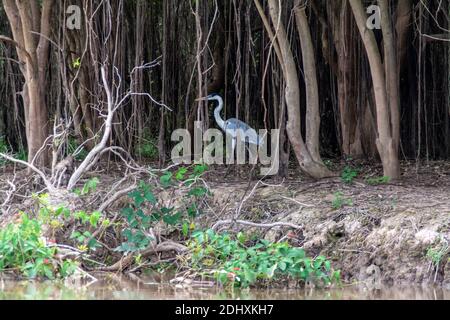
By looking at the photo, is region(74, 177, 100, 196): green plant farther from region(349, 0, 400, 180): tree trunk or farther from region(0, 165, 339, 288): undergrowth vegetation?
region(349, 0, 400, 180): tree trunk

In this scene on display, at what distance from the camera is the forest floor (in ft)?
24.9

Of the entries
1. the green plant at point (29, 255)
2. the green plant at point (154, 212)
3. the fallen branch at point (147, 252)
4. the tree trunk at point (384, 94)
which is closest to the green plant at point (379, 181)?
the tree trunk at point (384, 94)

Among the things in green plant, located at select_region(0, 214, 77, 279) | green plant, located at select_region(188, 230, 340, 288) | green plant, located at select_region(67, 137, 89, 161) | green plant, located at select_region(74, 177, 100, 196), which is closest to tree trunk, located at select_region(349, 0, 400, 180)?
green plant, located at select_region(188, 230, 340, 288)

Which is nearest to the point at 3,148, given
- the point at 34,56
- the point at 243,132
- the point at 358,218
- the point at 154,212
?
the point at 34,56

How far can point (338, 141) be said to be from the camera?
470 inches

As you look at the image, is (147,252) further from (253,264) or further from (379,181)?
(379,181)

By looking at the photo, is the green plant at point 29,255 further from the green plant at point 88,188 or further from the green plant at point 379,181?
the green plant at point 379,181

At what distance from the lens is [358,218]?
815cm

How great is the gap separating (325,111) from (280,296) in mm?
6342

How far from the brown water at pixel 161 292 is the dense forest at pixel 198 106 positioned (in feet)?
1.07

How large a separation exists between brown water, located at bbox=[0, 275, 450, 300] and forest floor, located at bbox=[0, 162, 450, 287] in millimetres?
403

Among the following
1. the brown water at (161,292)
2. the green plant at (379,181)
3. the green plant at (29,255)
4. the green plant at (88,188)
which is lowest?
the brown water at (161,292)

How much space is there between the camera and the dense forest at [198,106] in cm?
838

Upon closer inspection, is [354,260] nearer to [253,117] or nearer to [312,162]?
[312,162]
